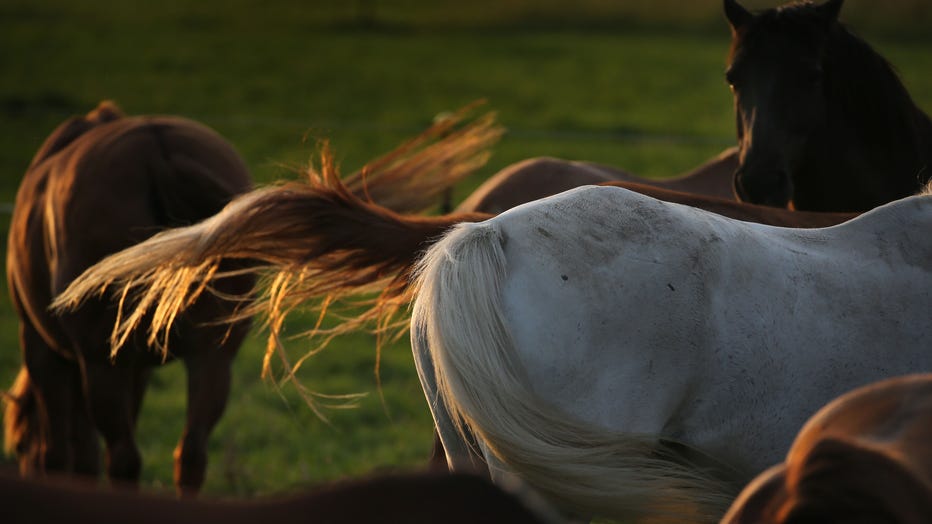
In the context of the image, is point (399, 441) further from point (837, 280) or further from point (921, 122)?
point (837, 280)

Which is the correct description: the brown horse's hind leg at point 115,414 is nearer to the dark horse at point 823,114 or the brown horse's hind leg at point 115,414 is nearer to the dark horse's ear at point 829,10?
the dark horse at point 823,114

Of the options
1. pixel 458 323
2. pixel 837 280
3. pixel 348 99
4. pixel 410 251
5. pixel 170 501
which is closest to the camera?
pixel 170 501

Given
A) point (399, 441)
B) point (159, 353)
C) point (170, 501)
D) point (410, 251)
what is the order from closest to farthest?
point (170, 501)
point (410, 251)
point (159, 353)
point (399, 441)

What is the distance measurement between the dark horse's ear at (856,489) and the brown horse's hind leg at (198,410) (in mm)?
2945

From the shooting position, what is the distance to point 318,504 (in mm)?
1300

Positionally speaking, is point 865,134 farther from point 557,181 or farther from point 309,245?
point 309,245

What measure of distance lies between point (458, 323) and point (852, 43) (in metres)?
2.43

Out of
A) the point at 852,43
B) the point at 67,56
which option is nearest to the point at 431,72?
the point at 67,56

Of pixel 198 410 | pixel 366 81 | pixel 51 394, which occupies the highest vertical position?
pixel 198 410

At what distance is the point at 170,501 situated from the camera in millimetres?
1261

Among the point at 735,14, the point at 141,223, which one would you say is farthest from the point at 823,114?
the point at 141,223

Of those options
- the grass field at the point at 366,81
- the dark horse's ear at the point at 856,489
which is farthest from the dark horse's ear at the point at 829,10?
the grass field at the point at 366,81

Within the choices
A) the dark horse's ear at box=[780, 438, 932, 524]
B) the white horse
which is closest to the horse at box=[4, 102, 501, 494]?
A: the white horse

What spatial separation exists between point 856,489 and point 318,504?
28.7 inches
